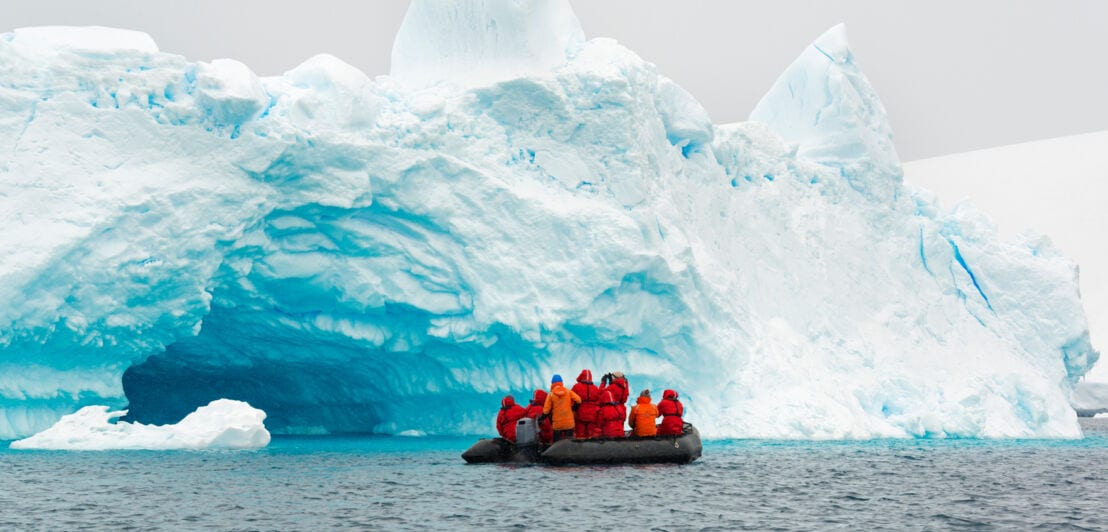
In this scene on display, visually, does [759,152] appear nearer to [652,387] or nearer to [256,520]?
[652,387]

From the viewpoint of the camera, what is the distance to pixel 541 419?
56.0 ft

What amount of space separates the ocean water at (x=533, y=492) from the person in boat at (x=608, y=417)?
1.79 ft

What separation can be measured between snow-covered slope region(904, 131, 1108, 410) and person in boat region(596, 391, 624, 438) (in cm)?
3988

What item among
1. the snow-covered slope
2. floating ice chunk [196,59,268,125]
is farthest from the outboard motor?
the snow-covered slope

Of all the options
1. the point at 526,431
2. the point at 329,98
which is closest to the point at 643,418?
the point at 526,431

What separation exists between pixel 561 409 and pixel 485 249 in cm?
621

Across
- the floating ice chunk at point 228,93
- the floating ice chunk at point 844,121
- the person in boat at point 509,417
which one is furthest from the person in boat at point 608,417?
the floating ice chunk at point 844,121

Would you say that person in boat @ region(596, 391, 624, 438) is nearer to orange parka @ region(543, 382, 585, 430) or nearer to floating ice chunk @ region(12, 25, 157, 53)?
orange parka @ region(543, 382, 585, 430)

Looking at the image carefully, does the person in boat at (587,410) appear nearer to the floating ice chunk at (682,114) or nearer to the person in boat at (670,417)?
the person in boat at (670,417)

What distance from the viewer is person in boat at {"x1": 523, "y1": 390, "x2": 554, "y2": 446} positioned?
659 inches

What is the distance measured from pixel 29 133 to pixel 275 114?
3.82m

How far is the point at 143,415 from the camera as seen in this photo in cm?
2877

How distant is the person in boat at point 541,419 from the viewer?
16.8m

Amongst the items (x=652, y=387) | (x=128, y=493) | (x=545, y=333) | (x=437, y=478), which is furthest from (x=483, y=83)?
(x=128, y=493)
